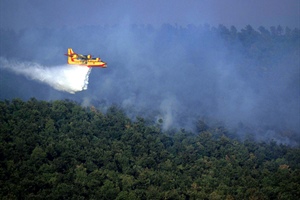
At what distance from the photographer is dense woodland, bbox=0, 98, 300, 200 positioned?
6462 centimetres

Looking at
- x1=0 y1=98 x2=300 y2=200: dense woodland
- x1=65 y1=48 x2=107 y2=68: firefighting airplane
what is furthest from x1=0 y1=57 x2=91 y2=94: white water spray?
x1=0 y1=98 x2=300 y2=200: dense woodland

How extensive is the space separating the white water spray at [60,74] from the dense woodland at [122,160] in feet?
19.6

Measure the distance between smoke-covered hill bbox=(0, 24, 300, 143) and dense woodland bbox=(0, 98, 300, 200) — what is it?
57.5 ft

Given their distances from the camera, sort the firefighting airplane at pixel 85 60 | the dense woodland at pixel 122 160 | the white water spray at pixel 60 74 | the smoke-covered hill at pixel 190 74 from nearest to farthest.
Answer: the dense woodland at pixel 122 160 < the firefighting airplane at pixel 85 60 < the white water spray at pixel 60 74 < the smoke-covered hill at pixel 190 74

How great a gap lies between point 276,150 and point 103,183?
40257 millimetres

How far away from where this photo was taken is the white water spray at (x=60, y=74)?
79.1 metres

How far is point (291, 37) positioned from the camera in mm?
183875

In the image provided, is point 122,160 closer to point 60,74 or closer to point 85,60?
point 85,60

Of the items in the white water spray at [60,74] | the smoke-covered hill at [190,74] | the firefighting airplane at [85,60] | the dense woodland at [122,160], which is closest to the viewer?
the dense woodland at [122,160]

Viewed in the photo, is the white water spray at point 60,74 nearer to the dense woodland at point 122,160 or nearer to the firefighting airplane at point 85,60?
the firefighting airplane at point 85,60

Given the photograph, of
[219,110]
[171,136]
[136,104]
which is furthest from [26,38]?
[171,136]

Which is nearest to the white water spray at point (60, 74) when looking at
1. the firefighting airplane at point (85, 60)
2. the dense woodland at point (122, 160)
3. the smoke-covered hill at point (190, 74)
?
the firefighting airplane at point (85, 60)

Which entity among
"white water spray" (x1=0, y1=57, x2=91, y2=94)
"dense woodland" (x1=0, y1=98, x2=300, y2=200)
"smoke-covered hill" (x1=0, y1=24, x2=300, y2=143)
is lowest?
"dense woodland" (x1=0, y1=98, x2=300, y2=200)

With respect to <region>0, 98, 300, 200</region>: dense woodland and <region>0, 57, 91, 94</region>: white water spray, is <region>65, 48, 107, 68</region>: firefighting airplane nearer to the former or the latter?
<region>0, 57, 91, 94</region>: white water spray
